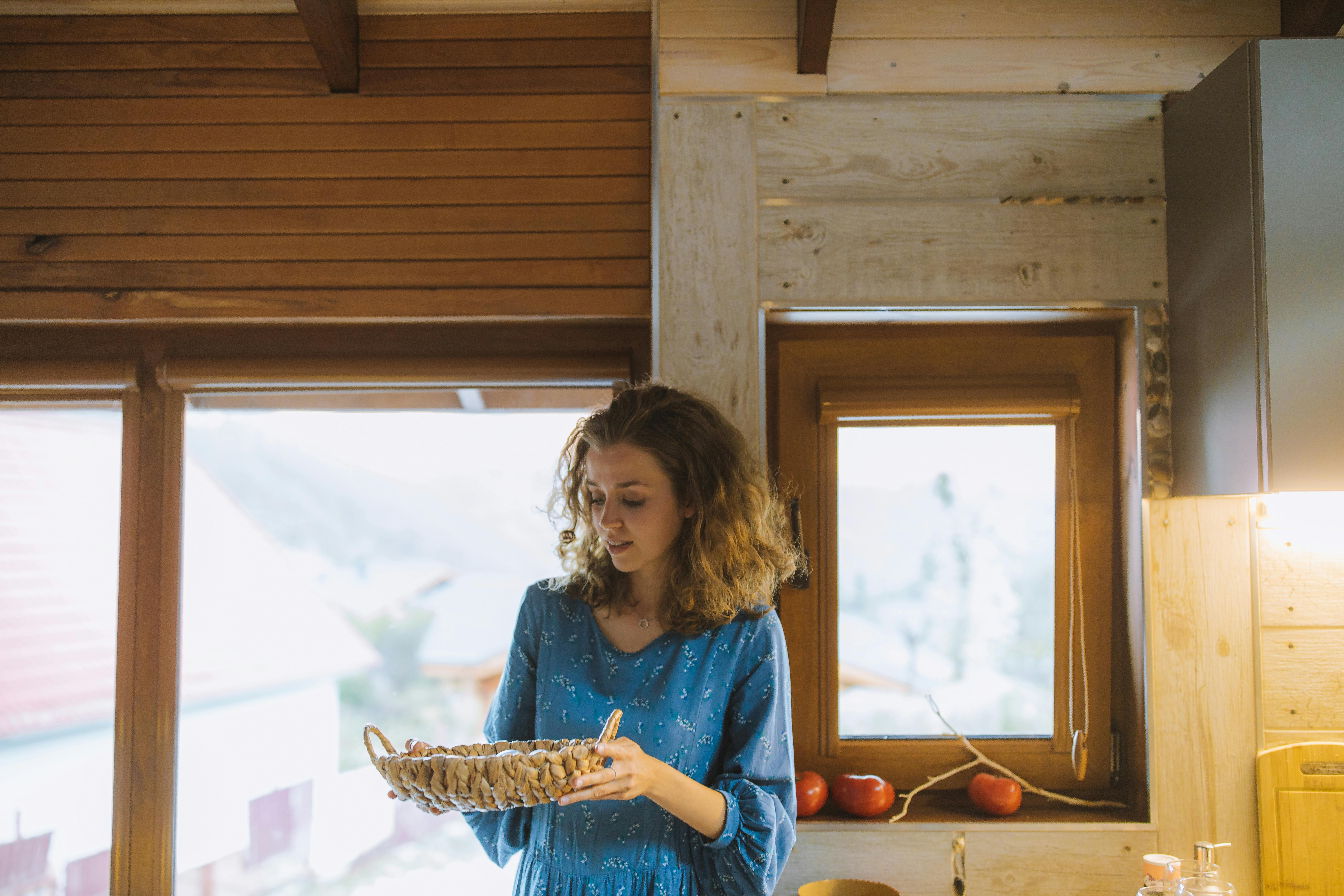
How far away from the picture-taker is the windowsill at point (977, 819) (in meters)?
1.79

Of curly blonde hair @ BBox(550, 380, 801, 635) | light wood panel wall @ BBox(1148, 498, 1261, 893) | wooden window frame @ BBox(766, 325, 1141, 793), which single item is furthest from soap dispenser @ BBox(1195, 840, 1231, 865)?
curly blonde hair @ BBox(550, 380, 801, 635)

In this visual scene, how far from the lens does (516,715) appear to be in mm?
1538

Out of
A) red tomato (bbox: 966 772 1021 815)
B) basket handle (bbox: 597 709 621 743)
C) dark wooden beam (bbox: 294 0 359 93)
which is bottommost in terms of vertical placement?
red tomato (bbox: 966 772 1021 815)

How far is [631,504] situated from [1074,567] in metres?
1.09

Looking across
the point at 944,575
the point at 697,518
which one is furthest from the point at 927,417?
the point at 697,518

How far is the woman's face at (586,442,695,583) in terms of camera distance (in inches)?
57.0

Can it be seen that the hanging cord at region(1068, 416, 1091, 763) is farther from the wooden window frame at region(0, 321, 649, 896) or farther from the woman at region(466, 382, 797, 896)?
the wooden window frame at region(0, 321, 649, 896)

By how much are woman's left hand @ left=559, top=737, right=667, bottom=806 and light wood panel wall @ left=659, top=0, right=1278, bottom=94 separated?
54.2 inches

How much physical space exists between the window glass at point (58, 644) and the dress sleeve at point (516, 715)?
126 centimetres

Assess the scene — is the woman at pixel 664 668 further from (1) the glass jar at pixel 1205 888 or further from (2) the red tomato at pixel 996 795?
(1) the glass jar at pixel 1205 888

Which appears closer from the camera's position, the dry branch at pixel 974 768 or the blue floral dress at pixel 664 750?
the blue floral dress at pixel 664 750

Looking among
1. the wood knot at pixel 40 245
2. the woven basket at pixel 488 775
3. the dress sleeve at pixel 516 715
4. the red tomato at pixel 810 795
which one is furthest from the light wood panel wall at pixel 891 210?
the wood knot at pixel 40 245

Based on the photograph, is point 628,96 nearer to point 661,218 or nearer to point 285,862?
point 661,218

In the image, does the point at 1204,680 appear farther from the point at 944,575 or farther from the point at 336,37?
the point at 336,37
